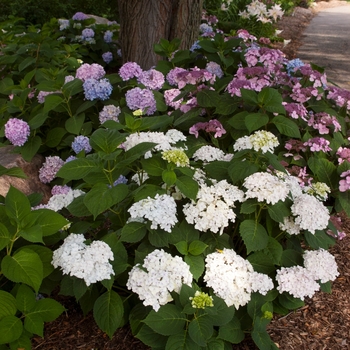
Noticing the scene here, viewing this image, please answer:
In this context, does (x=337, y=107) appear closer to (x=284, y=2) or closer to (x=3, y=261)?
(x=3, y=261)

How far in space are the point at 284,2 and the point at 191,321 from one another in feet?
43.0

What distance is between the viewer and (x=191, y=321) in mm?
2084

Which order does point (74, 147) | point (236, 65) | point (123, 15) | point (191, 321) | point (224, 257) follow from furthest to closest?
1. point (123, 15)
2. point (236, 65)
3. point (74, 147)
4. point (224, 257)
5. point (191, 321)

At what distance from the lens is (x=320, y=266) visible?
241cm

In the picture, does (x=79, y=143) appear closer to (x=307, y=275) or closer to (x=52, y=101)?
(x=52, y=101)

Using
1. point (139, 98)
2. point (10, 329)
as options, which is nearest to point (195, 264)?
point (10, 329)

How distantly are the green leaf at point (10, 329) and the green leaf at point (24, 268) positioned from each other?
0.17 metres

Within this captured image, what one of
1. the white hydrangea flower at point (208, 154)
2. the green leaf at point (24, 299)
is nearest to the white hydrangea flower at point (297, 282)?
the white hydrangea flower at point (208, 154)

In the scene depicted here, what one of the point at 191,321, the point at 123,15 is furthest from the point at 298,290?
the point at 123,15

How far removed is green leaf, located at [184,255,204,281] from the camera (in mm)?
2246

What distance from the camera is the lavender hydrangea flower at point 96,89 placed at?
380 centimetres

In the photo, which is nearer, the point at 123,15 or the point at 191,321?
the point at 191,321

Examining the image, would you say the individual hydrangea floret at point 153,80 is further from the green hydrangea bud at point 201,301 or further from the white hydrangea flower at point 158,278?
the green hydrangea bud at point 201,301

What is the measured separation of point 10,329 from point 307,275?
54.3 inches
